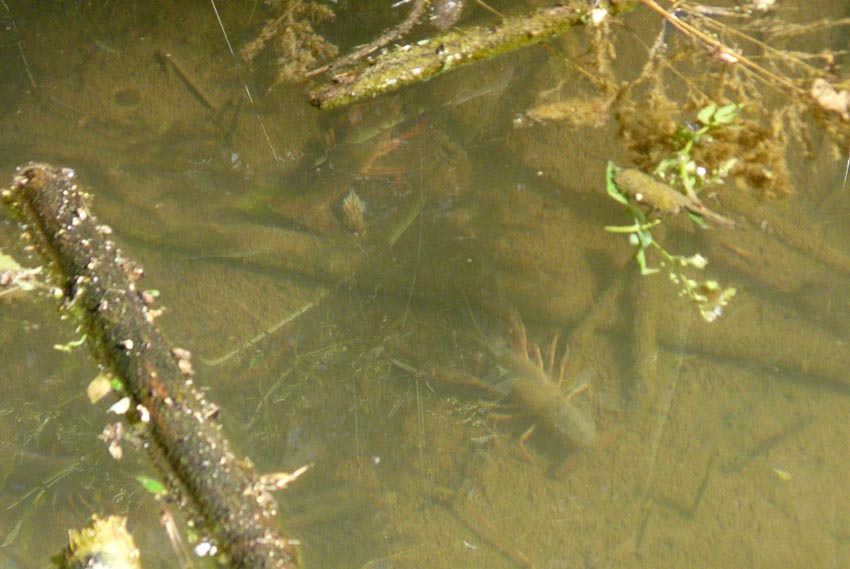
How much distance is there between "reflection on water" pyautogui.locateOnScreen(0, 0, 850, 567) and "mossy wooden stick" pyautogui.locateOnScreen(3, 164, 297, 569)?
45.0 inches

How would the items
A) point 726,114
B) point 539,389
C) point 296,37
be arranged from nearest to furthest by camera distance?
point 726,114 → point 296,37 → point 539,389

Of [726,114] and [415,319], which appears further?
[415,319]

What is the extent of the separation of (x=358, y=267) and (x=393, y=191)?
1.62ft

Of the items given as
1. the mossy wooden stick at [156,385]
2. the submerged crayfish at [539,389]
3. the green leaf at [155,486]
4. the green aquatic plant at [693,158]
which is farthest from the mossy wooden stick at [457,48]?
the green leaf at [155,486]

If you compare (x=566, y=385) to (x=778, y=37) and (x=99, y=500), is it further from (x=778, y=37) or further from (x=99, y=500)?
(x=99, y=500)

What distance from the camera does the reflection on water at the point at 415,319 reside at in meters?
3.83

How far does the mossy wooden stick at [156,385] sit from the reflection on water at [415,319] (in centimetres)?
114

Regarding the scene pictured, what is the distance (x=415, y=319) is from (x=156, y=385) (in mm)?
1833

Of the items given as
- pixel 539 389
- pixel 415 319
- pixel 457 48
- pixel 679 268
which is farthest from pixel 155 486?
pixel 679 268

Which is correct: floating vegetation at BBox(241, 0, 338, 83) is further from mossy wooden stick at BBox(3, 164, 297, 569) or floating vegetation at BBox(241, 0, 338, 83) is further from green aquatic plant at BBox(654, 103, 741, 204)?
green aquatic plant at BBox(654, 103, 741, 204)

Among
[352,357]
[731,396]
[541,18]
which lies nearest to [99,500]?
[352,357]

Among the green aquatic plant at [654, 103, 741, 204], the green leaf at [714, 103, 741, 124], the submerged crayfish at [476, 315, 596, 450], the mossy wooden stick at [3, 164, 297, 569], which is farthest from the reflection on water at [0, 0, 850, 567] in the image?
the mossy wooden stick at [3, 164, 297, 569]

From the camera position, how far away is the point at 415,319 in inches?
159

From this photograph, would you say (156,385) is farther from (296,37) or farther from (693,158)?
(693,158)
